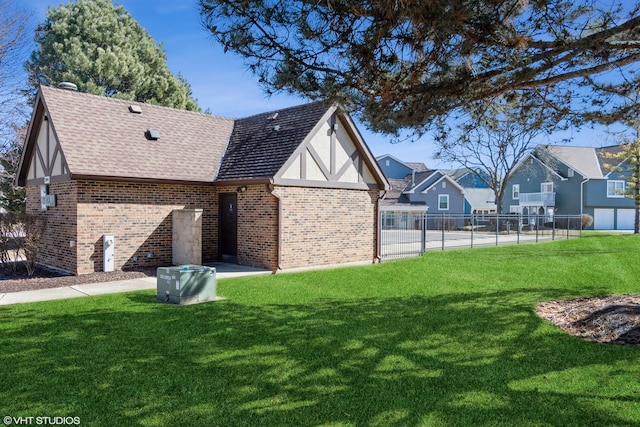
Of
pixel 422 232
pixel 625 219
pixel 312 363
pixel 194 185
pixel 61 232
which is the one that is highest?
pixel 194 185

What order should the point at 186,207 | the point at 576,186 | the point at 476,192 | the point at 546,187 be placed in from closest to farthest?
the point at 186,207 < the point at 576,186 < the point at 546,187 < the point at 476,192

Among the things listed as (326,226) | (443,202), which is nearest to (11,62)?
(326,226)

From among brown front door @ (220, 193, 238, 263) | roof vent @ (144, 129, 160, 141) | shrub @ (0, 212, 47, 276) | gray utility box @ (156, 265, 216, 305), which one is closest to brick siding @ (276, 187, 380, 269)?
brown front door @ (220, 193, 238, 263)

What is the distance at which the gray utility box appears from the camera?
893 cm

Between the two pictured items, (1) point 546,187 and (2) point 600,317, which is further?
(1) point 546,187

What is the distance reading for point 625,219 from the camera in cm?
4256

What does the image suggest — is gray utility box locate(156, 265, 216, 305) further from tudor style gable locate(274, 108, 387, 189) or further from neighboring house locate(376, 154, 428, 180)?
neighboring house locate(376, 154, 428, 180)

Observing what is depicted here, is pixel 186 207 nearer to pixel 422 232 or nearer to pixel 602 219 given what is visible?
pixel 422 232

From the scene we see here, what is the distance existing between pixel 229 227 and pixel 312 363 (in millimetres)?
10048

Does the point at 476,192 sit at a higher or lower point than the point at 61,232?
higher

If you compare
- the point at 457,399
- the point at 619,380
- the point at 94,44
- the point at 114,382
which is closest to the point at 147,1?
the point at 114,382

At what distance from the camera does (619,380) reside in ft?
16.9

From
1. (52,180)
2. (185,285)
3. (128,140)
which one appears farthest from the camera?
(128,140)

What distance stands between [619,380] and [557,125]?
4910mm
